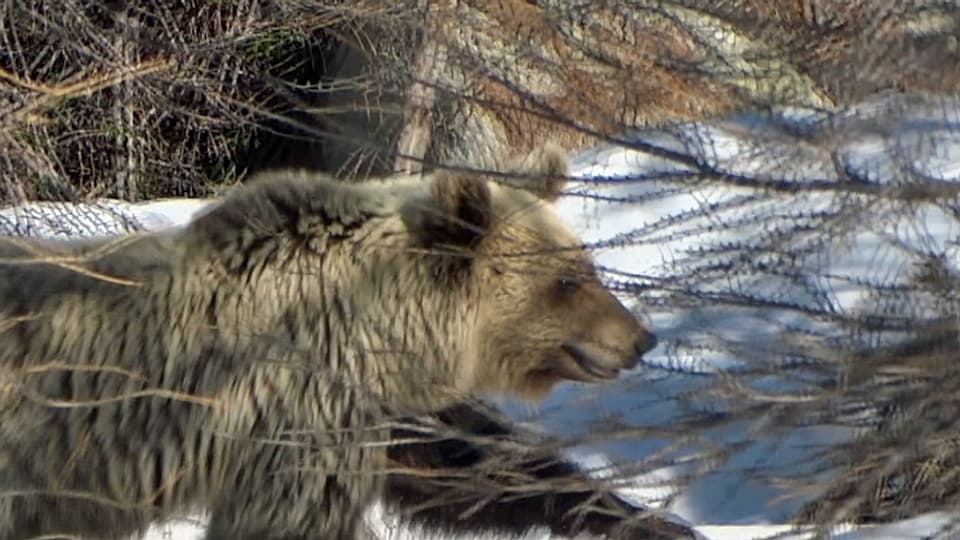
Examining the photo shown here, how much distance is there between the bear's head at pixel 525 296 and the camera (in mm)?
5641

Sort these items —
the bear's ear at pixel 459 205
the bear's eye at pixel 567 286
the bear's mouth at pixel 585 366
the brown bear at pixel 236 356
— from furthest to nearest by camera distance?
the bear's mouth at pixel 585 366 → the bear's eye at pixel 567 286 → the bear's ear at pixel 459 205 → the brown bear at pixel 236 356

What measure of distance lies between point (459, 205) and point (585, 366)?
0.77 meters

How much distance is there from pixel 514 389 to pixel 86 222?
4.85 m

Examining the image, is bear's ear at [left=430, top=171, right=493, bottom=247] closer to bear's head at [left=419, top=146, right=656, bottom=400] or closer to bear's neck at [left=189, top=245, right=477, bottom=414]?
bear's head at [left=419, top=146, right=656, bottom=400]

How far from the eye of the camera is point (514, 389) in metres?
6.21

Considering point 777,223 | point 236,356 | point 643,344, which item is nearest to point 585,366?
point 643,344

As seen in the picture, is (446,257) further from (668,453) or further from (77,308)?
(668,453)

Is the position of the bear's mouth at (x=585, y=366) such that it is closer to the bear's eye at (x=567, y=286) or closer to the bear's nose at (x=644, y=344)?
the bear's nose at (x=644, y=344)

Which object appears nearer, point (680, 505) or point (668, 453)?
point (668, 453)

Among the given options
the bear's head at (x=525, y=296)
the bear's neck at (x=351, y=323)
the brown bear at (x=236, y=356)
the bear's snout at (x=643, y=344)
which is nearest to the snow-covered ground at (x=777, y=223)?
the bear's snout at (x=643, y=344)

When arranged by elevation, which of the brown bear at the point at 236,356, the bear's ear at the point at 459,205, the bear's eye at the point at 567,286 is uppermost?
the bear's ear at the point at 459,205

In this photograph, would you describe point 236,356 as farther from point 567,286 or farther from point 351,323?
point 567,286

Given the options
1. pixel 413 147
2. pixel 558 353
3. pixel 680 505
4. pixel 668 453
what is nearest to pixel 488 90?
pixel 558 353

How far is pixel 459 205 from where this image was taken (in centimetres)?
564
